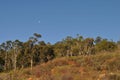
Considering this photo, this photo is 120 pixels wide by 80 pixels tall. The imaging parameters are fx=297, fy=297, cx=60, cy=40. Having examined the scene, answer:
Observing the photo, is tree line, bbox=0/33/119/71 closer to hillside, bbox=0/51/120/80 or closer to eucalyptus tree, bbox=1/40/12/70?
eucalyptus tree, bbox=1/40/12/70

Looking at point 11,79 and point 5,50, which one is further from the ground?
point 5,50

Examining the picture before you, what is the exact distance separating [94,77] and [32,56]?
2090 inches

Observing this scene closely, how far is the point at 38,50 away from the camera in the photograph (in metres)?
70.4

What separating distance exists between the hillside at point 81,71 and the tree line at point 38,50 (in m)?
41.9

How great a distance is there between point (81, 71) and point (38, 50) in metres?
52.3

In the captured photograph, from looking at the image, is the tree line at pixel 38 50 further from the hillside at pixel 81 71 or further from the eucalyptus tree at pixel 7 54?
the hillside at pixel 81 71

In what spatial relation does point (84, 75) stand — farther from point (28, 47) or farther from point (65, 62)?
Answer: point (28, 47)

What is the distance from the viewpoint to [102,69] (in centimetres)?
1975

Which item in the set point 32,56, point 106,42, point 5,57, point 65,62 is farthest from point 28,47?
point 65,62

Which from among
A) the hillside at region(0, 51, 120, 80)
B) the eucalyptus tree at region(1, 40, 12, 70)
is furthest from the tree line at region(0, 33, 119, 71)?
the hillside at region(0, 51, 120, 80)

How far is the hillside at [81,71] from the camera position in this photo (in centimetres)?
1580

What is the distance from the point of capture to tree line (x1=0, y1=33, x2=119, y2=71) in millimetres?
67000

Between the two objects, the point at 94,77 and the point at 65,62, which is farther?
the point at 65,62

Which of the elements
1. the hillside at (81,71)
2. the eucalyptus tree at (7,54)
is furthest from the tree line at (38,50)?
the hillside at (81,71)
